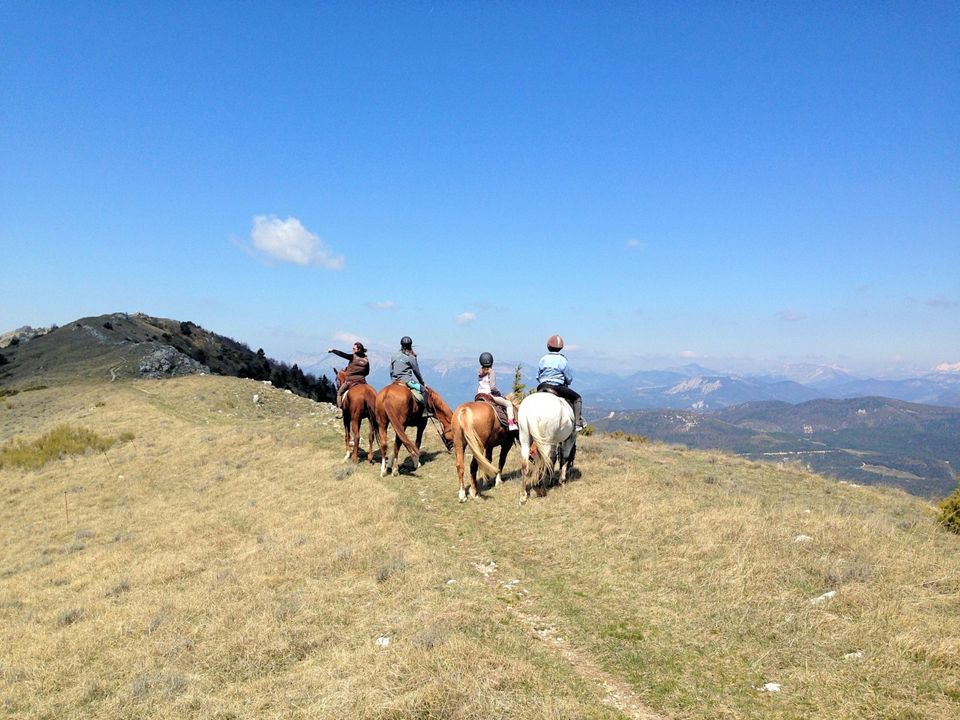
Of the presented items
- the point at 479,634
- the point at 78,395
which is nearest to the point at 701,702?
the point at 479,634

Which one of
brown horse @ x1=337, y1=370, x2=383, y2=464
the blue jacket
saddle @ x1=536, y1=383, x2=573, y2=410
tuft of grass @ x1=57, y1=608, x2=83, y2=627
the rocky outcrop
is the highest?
the rocky outcrop

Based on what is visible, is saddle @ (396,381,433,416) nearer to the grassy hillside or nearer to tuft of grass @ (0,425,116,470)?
the grassy hillside

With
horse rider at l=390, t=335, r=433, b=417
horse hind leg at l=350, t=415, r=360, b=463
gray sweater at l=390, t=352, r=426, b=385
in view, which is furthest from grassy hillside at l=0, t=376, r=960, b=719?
gray sweater at l=390, t=352, r=426, b=385

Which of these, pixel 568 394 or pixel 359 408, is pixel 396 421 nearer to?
pixel 359 408

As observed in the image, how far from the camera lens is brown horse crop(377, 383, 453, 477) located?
16.5m

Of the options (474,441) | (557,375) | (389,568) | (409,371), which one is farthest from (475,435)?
(389,568)

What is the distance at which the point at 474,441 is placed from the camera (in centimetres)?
1394

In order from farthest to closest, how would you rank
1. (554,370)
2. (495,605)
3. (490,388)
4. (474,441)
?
(490,388)
(474,441)
(554,370)
(495,605)

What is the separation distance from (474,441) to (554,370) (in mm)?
2889

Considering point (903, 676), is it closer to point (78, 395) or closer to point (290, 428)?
point (290, 428)

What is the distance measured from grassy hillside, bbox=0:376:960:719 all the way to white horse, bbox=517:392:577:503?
656 millimetres

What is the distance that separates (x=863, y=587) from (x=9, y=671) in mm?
13372

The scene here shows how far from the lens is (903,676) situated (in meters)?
5.61

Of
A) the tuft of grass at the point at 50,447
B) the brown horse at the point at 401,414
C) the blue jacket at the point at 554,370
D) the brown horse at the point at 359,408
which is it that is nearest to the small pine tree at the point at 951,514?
the blue jacket at the point at 554,370
